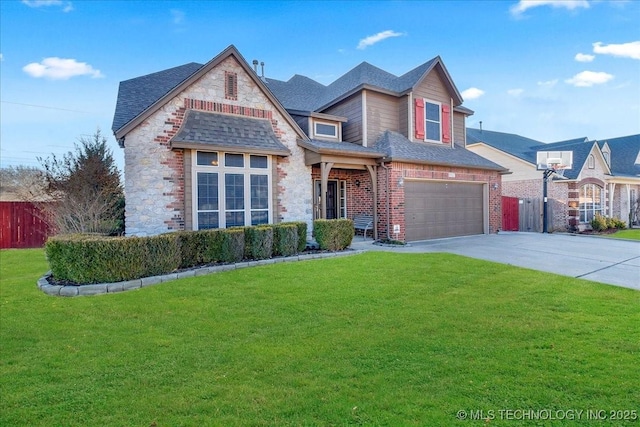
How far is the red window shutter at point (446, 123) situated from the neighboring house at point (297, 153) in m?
0.05

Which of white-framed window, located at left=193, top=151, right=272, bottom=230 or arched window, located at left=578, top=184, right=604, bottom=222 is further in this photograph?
arched window, located at left=578, top=184, right=604, bottom=222

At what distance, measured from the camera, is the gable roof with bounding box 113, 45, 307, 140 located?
365 inches

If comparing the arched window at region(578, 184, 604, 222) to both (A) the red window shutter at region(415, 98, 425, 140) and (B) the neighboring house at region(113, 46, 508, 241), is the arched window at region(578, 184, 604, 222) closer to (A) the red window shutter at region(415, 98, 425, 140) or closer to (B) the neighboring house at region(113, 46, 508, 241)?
(B) the neighboring house at region(113, 46, 508, 241)

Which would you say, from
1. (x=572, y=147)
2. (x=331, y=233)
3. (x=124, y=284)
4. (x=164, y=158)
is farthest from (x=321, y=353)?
(x=572, y=147)

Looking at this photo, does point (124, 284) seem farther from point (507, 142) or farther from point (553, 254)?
point (507, 142)

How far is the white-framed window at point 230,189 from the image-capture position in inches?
395

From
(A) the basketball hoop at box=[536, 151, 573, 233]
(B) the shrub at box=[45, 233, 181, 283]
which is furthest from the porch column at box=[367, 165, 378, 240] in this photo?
(A) the basketball hoop at box=[536, 151, 573, 233]

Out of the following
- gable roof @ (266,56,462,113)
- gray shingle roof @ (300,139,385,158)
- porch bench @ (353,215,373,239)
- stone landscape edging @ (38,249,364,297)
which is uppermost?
gable roof @ (266,56,462,113)

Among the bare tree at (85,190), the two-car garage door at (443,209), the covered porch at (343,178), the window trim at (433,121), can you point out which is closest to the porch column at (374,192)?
the covered porch at (343,178)

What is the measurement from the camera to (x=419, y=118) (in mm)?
14297

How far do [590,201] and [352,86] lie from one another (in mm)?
16357

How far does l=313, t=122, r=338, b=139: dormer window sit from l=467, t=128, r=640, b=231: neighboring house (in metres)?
12.1

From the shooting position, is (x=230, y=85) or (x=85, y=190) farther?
(x=85, y=190)

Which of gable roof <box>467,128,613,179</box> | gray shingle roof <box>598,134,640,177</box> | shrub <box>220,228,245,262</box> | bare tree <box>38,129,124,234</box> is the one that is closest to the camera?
shrub <box>220,228,245,262</box>
